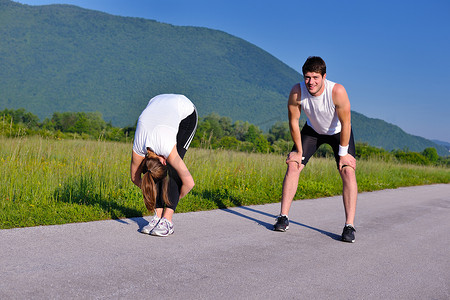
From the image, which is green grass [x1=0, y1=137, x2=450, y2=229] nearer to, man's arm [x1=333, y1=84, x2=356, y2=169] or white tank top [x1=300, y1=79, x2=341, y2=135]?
white tank top [x1=300, y1=79, x2=341, y2=135]

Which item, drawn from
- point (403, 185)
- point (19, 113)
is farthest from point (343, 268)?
point (19, 113)

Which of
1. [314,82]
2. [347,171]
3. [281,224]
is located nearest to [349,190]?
[347,171]

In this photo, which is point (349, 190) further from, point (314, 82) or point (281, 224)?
point (314, 82)

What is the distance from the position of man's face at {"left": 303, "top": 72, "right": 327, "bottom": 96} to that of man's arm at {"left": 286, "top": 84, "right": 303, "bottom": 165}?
27 cm

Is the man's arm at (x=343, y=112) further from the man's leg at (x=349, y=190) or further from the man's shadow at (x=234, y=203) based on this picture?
the man's shadow at (x=234, y=203)

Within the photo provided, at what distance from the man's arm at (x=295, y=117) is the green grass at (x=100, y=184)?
1808 millimetres

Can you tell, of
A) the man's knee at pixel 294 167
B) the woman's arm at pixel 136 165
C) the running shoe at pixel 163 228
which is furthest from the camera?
the man's knee at pixel 294 167

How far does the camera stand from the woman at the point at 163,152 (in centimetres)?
411

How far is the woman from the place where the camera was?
4.11 meters

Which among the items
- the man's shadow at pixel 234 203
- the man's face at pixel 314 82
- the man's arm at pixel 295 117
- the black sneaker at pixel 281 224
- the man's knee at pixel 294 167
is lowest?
the man's shadow at pixel 234 203

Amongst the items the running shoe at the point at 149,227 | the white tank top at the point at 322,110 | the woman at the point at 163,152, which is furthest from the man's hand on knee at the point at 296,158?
the running shoe at the point at 149,227

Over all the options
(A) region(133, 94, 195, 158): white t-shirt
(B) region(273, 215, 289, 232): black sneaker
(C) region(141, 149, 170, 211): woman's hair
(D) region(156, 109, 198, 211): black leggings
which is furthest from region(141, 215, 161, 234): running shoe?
(B) region(273, 215, 289, 232): black sneaker

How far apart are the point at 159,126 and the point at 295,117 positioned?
181cm

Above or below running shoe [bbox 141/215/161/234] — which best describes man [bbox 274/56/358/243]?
above
